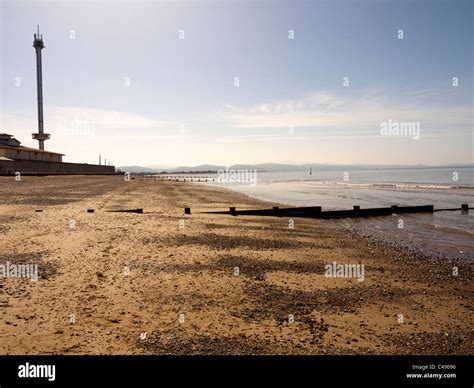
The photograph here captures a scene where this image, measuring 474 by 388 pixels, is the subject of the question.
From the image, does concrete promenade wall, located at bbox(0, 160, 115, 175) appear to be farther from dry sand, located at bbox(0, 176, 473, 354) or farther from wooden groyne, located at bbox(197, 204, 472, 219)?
dry sand, located at bbox(0, 176, 473, 354)

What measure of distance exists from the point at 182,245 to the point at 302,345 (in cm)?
719

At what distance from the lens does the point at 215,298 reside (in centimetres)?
696

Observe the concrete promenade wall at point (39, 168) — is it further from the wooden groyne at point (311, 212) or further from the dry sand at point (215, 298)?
the dry sand at point (215, 298)

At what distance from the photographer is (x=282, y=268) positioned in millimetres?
9469

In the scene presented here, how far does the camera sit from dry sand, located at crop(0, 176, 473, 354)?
5.11 metres

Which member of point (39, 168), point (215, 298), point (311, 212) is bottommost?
point (215, 298)

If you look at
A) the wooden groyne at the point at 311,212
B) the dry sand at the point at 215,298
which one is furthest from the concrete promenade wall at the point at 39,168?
the dry sand at the point at 215,298

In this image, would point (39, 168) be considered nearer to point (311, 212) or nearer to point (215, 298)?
point (311, 212)

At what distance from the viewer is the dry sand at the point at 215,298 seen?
511 cm

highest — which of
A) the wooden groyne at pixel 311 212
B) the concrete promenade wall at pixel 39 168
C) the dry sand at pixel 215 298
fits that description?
the concrete promenade wall at pixel 39 168

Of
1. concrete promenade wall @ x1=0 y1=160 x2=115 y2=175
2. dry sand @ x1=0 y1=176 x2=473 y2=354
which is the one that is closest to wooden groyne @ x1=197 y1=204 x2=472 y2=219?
dry sand @ x1=0 y1=176 x2=473 y2=354

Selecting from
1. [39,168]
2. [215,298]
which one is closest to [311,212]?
[215,298]
